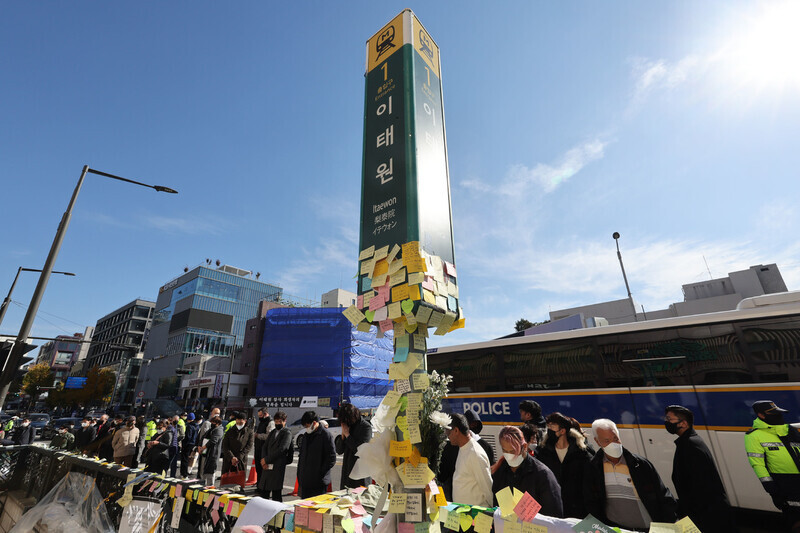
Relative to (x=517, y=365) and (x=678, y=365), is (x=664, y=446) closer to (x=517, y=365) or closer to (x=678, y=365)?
(x=678, y=365)

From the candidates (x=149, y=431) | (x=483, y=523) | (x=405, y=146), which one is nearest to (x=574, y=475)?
(x=483, y=523)

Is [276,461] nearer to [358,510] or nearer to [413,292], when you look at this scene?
[358,510]

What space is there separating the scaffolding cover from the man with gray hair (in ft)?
135

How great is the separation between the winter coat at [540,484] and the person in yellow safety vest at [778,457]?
366 cm

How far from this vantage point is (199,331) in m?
66.9

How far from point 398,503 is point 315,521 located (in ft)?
2.53

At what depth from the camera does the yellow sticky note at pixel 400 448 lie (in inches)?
108

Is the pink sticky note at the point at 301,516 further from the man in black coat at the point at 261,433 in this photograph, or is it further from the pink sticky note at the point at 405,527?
the man in black coat at the point at 261,433

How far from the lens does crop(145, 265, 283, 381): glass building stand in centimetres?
6544

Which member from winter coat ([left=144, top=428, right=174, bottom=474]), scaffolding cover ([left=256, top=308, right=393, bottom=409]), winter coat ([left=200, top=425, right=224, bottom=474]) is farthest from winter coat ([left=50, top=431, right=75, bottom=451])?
scaffolding cover ([left=256, top=308, right=393, bottom=409])

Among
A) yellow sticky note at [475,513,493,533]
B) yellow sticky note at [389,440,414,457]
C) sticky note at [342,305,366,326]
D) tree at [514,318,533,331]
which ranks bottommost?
yellow sticky note at [475,513,493,533]

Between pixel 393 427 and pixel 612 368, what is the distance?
6.52m

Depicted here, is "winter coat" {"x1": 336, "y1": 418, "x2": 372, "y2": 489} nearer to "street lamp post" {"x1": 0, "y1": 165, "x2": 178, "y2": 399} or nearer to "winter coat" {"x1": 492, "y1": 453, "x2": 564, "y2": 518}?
"winter coat" {"x1": 492, "y1": 453, "x2": 564, "y2": 518}

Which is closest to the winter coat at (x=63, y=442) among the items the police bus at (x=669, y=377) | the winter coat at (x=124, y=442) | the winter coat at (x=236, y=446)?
the winter coat at (x=124, y=442)
